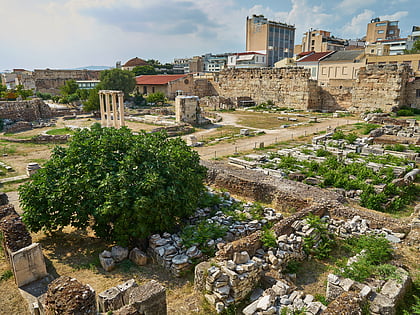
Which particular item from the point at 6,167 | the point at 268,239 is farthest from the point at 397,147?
the point at 6,167

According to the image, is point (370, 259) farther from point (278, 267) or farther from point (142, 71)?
point (142, 71)

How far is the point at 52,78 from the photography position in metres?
60.0

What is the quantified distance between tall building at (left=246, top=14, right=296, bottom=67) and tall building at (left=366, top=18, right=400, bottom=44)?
21.6 m

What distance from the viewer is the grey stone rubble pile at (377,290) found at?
529cm

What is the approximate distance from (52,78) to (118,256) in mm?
A: 62286

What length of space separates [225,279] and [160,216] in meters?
2.48

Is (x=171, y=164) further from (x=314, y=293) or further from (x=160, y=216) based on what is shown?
(x=314, y=293)

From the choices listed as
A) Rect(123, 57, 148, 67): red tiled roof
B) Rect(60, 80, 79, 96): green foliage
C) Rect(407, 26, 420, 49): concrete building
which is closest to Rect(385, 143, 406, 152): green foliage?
Rect(60, 80, 79, 96): green foliage

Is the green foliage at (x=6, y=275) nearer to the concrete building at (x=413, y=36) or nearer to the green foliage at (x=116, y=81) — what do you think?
the green foliage at (x=116, y=81)

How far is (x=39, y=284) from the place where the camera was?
6613mm

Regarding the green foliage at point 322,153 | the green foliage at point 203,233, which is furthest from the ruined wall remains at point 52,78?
the green foliage at point 203,233

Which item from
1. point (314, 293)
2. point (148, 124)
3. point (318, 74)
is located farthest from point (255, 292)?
point (318, 74)

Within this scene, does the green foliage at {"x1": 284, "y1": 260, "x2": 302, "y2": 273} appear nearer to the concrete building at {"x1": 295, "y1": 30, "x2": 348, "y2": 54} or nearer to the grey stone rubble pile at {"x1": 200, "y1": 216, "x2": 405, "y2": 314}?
the grey stone rubble pile at {"x1": 200, "y1": 216, "x2": 405, "y2": 314}

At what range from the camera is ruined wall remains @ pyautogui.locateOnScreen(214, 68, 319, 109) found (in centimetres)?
3606
